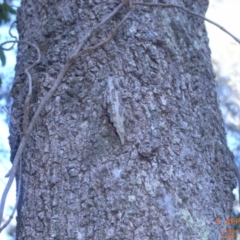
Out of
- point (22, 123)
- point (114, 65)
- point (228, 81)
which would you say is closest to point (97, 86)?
point (114, 65)

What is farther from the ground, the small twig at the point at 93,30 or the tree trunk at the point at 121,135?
the small twig at the point at 93,30

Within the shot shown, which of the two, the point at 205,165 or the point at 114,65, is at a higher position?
the point at 114,65

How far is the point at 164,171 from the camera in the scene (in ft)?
3.14

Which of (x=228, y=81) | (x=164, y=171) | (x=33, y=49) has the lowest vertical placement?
(x=164, y=171)

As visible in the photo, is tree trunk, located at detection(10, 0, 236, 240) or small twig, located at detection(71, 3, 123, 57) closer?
tree trunk, located at detection(10, 0, 236, 240)

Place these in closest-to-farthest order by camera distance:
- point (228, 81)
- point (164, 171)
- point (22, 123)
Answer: point (164, 171) < point (22, 123) < point (228, 81)

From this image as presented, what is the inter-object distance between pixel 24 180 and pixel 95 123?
0.16 metres

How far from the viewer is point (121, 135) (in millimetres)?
972

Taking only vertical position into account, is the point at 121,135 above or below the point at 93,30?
below

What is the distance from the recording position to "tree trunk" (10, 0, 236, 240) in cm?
93

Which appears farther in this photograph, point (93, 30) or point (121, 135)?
point (93, 30)

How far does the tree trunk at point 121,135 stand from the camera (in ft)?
3.04

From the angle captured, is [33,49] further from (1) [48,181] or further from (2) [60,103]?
(1) [48,181]

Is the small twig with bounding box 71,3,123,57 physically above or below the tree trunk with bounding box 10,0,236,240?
above
